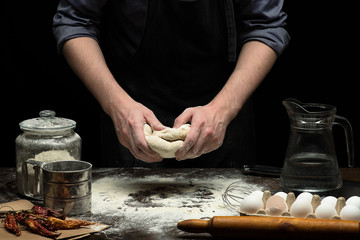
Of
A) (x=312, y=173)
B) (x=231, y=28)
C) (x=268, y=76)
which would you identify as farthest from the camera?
(x=268, y=76)

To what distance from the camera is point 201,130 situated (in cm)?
217

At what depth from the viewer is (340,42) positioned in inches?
137

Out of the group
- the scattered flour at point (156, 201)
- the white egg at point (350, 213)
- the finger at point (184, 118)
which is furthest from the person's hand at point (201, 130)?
the white egg at point (350, 213)

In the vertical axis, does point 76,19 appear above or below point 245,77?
above

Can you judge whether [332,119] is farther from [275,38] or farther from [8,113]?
[8,113]

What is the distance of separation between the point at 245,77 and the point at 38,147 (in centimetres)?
79

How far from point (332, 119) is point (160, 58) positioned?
0.90 m

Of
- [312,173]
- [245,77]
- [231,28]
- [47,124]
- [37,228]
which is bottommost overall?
[37,228]

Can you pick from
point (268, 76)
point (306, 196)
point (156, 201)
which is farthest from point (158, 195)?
point (268, 76)

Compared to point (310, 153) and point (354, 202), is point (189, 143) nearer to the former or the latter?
point (310, 153)

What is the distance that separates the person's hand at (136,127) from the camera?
6.98 ft

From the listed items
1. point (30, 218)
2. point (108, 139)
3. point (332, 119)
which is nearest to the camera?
point (30, 218)

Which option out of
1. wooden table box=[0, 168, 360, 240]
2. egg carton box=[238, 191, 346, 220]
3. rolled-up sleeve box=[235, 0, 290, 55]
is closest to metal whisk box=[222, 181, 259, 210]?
wooden table box=[0, 168, 360, 240]

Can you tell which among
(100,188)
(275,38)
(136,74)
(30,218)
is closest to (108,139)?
(136,74)
